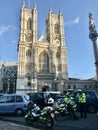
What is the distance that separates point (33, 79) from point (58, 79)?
25.1 feet

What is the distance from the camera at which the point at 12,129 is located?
8086 millimetres

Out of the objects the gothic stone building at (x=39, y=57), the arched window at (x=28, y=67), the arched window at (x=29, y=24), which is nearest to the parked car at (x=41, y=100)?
the gothic stone building at (x=39, y=57)

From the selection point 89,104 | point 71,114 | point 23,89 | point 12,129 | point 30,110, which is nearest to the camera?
point 12,129

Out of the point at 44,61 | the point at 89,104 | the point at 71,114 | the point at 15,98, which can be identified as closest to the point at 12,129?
the point at 71,114

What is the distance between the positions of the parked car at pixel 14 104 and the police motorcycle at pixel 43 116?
12.0ft

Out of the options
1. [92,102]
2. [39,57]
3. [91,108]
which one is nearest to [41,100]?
[91,108]

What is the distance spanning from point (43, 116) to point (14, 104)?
5.07m

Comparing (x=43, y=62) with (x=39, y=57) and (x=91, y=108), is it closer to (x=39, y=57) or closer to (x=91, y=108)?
(x=39, y=57)

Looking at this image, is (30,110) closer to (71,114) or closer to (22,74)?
(71,114)

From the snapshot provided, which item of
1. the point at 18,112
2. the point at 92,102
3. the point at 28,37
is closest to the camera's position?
the point at 92,102

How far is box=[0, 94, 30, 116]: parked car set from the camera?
13.7 metres

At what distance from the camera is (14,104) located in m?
13.7

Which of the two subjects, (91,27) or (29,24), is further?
(29,24)

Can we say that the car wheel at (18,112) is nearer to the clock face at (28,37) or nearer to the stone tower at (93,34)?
the stone tower at (93,34)
